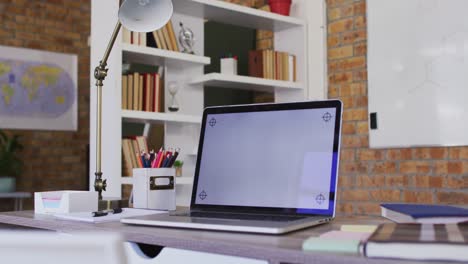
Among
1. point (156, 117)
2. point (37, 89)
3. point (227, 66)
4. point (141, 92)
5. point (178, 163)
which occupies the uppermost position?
point (37, 89)

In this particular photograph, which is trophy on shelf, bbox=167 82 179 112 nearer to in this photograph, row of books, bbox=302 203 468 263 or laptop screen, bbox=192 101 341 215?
laptop screen, bbox=192 101 341 215

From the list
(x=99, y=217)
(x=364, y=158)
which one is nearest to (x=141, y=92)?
(x=364, y=158)

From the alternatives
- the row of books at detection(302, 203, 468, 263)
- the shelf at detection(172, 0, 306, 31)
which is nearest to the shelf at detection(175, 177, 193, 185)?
the shelf at detection(172, 0, 306, 31)

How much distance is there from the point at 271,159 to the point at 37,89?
4.85m

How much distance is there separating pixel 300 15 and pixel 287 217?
9.74ft

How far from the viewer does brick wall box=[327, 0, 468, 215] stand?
10.7 ft

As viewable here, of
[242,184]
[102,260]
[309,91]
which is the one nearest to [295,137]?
[242,184]

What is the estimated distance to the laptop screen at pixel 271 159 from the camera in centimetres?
136

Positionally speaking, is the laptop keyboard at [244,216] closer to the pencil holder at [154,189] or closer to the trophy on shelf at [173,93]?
the pencil holder at [154,189]

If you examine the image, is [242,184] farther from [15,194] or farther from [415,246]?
[15,194]

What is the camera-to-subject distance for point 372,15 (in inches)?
142

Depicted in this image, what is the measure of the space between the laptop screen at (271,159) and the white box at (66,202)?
0.34 metres

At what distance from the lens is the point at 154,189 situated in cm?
170

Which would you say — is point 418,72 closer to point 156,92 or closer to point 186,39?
point 186,39
